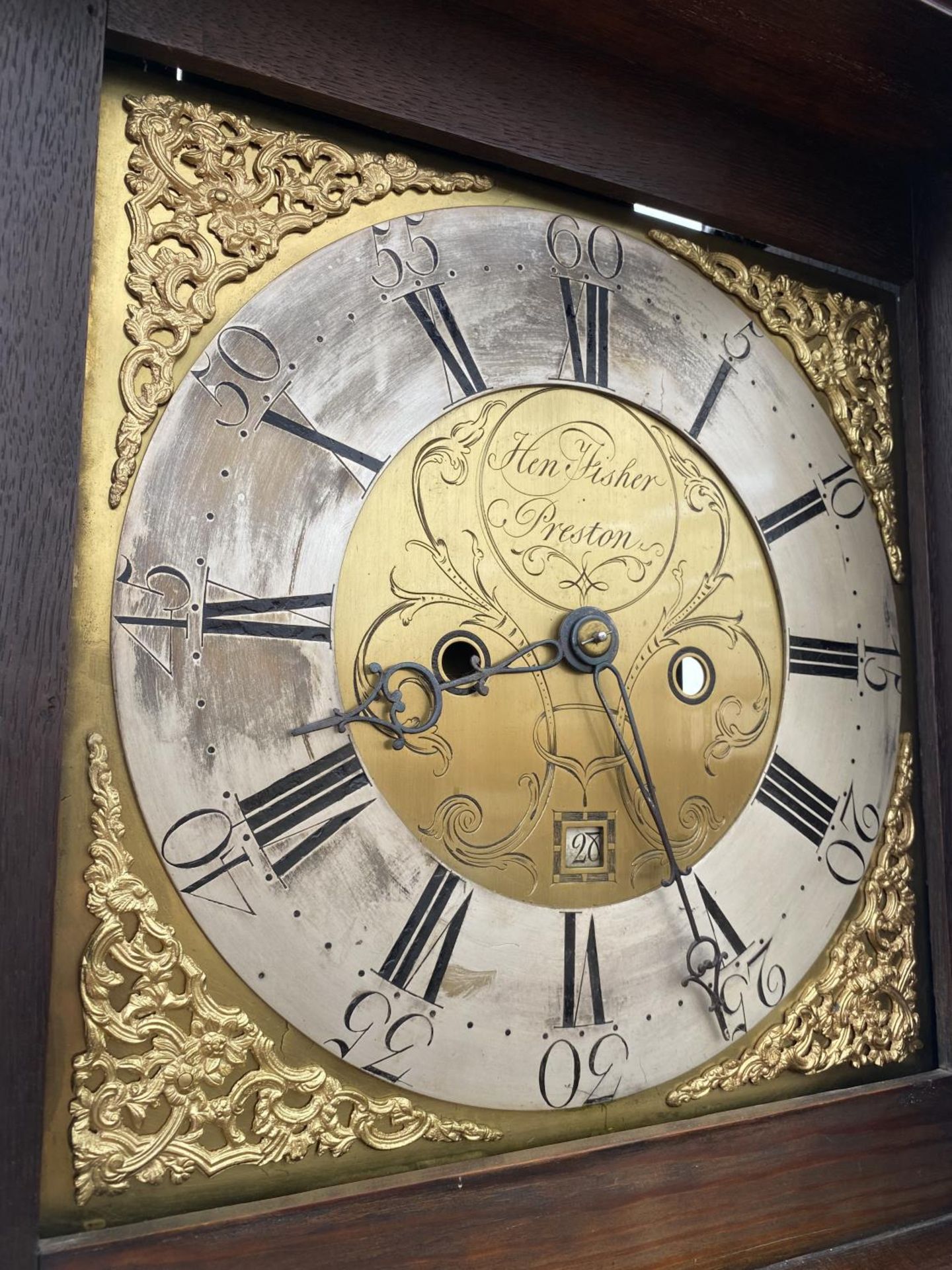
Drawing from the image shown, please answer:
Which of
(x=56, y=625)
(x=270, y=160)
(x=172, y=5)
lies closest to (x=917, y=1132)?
(x=56, y=625)

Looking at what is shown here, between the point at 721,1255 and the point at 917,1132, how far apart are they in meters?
0.33

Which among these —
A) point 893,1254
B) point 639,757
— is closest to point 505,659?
point 639,757

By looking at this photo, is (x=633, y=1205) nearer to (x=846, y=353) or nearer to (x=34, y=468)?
(x=34, y=468)

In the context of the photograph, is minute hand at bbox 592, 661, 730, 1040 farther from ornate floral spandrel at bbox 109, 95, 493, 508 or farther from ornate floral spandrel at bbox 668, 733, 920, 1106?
ornate floral spandrel at bbox 109, 95, 493, 508

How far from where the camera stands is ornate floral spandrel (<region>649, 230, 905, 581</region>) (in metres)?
1.46

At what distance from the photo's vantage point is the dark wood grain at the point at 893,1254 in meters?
1.27

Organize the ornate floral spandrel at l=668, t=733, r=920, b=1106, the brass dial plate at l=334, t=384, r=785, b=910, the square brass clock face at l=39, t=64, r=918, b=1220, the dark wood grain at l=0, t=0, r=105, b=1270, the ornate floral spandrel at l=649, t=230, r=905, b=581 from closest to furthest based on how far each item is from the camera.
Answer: the dark wood grain at l=0, t=0, r=105, b=1270 → the square brass clock face at l=39, t=64, r=918, b=1220 → the brass dial plate at l=334, t=384, r=785, b=910 → the ornate floral spandrel at l=668, t=733, r=920, b=1106 → the ornate floral spandrel at l=649, t=230, r=905, b=581

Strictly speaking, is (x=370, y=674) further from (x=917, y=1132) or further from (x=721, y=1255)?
(x=917, y=1132)

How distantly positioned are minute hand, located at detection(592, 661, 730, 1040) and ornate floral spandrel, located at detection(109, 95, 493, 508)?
56cm

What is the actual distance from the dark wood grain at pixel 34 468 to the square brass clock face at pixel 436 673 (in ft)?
0.17

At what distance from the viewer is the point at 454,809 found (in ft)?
3.86

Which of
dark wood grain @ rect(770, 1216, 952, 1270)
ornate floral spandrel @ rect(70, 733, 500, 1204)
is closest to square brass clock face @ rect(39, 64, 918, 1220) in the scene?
ornate floral spandrel @ rect(70, 733, 500, 1204)

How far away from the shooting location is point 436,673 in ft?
3.88

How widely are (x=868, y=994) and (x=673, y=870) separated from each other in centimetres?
37
